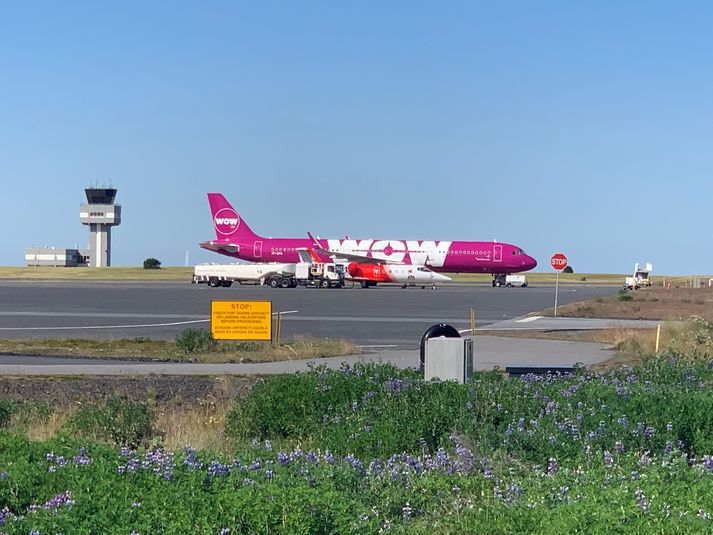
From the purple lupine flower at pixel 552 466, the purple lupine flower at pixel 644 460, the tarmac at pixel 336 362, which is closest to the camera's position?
the purple lupine flower at pixel 644 460

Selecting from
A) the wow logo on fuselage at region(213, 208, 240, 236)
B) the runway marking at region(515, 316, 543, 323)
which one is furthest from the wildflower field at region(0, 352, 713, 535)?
the wow logo on fuselage at region(213, 208, 240, 236)

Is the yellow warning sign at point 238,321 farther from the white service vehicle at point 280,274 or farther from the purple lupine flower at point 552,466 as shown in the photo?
the white service vehicle at point 280,274

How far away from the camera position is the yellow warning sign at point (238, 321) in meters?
25.7

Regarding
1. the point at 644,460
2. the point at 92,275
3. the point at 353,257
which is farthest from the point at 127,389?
the point at 92,275

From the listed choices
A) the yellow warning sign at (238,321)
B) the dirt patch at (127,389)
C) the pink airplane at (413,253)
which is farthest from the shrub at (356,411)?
the pink airplane at (413,253)

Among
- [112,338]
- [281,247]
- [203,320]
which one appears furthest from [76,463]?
[281,247]

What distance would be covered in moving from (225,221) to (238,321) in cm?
7668

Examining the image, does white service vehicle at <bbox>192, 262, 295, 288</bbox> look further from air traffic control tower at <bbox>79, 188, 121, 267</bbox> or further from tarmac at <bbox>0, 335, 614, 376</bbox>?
air traffic control tower at <bbox>79, 188, 121, 267</bbox>

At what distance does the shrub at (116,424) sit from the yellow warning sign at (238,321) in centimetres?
1407

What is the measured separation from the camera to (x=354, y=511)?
21.7ft

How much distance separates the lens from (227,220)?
101812 mm

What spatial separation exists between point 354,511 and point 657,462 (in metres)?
3.14

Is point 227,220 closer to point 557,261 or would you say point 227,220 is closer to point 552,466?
point 557,261

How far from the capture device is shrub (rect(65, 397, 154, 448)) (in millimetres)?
10938
